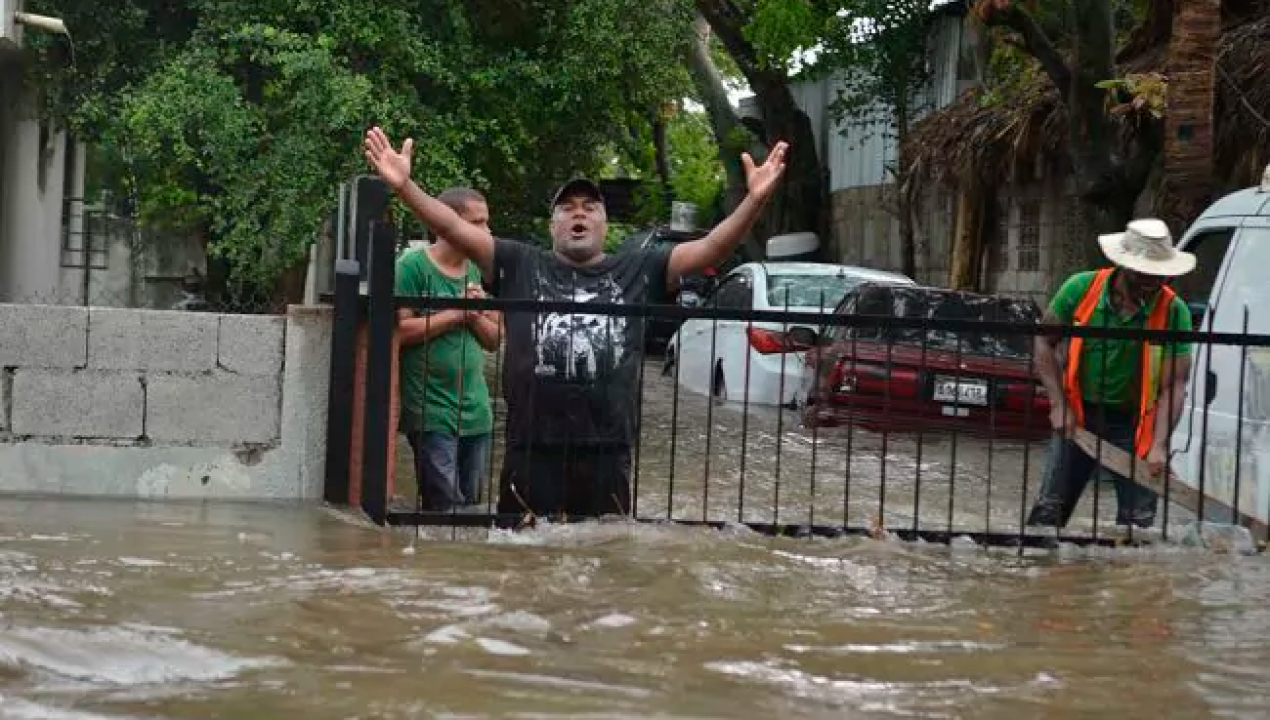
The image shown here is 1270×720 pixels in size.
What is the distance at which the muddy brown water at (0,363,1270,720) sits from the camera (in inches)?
206

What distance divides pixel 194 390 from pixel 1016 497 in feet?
17.2

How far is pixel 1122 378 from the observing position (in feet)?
28.2

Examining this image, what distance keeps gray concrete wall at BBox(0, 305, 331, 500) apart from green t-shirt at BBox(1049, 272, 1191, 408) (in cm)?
335

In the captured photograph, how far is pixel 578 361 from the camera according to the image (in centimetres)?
753

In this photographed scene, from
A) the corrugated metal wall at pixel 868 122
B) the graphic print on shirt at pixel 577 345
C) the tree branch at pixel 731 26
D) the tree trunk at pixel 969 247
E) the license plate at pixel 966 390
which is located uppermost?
the tree branch at pixel 731 26

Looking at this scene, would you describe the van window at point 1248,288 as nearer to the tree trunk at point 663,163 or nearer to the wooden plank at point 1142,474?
the wooden plank at point 1142,474

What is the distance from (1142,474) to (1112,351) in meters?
0.56

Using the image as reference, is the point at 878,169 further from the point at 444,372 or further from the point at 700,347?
the point at 444,372

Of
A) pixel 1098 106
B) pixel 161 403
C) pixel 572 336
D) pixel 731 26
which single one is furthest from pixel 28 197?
pixel 572 336

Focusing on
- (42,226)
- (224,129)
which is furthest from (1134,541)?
(42,226)

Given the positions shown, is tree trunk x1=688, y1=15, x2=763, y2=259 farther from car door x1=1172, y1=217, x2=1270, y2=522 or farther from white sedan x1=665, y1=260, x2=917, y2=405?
car door x1=1172, y1=217, x2=1270, y2=522

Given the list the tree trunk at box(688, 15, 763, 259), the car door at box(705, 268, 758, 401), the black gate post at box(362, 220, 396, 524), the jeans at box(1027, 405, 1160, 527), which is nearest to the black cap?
the black gate post at box(362, 220, 396, 524)

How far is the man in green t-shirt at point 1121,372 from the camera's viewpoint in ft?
27.6

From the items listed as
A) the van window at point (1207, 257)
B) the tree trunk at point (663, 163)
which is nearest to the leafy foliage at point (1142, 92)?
the van window at point (1207, 257)
